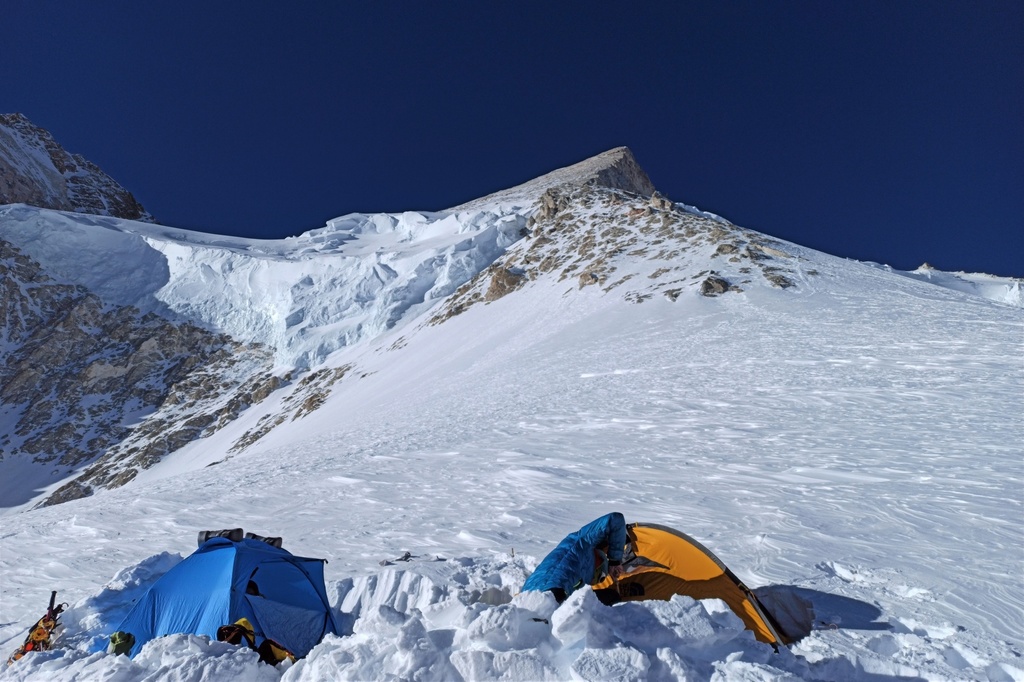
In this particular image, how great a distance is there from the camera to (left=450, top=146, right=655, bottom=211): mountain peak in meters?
78.7

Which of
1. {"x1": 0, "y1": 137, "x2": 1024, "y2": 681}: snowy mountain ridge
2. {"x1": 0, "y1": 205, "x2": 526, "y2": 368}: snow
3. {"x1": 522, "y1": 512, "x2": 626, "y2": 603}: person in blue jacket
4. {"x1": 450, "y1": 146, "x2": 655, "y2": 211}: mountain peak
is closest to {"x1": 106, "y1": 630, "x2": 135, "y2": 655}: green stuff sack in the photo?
{"x1": 0, "y1": 137, "x2": 1024, "y2": 681}: snowy mountain ridge

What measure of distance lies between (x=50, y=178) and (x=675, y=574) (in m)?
102

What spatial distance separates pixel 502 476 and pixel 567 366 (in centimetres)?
960

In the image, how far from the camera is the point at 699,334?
19938 millimetres

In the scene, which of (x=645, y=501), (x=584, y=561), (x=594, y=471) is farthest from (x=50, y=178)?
(x=584, y=561)

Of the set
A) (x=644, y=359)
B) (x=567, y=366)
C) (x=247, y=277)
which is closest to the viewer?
(x=644, y=359)

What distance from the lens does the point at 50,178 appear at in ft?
260

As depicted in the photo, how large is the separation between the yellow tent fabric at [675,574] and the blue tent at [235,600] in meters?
2.85

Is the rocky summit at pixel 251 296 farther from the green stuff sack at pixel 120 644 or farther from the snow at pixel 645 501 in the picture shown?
the green stuff sack at pixel 120 644

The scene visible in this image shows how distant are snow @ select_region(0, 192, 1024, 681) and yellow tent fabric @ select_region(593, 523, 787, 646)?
564 millimetres

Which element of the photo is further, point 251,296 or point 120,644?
point 251,296

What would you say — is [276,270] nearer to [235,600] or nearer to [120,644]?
[235,600]

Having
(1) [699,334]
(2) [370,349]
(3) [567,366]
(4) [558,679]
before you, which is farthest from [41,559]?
(2) [370,349]

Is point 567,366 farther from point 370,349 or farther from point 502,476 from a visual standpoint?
point 370,349
